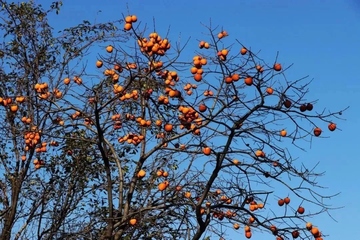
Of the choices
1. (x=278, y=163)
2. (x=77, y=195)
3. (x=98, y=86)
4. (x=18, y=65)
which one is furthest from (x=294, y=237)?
(x=18, y=65)

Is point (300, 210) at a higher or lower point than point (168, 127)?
lower

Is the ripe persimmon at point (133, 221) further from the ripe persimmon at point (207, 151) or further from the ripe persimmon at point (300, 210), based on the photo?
the ripe persimmon at point (300, 210)

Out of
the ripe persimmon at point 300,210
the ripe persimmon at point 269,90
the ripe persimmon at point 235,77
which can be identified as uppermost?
the ripe persimmon at point 235,77

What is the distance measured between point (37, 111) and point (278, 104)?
3.09m

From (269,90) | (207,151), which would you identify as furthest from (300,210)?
(269,90)

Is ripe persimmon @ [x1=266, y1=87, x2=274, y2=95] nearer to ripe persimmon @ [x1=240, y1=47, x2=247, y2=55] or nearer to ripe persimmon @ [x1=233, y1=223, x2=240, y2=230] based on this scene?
ripe persimmon @ [x1=240, y1=47, x2=247, y2=55]

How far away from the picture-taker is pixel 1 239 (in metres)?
7.45

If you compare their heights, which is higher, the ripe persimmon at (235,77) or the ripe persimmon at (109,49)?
the ripe persimmon at (109,49)

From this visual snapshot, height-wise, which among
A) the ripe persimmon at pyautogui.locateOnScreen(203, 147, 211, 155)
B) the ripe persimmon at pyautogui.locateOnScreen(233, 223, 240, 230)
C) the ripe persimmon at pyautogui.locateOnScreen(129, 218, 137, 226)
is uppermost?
the ripe persimmon at pyautogui.locateOnScreen(203, 147, 211, 155)

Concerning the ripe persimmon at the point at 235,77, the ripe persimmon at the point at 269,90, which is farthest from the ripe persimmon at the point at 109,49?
the ripe persimmon at the point at 269,90

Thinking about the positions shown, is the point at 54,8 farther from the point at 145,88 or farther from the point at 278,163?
the point at 278,163

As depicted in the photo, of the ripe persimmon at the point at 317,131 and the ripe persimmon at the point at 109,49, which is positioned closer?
the ripe persimmon at the point at 317,131

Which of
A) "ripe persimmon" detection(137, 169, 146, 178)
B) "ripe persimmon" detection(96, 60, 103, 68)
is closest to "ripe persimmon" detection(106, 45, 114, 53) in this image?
"ripe persimmon" detection(96, 60, 103, 68)

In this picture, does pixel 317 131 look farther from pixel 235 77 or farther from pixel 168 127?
pixel 168 127
